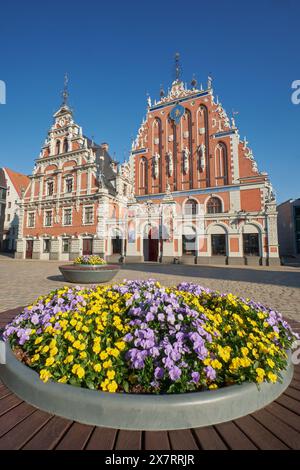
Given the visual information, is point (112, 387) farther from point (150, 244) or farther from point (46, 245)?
point (46, 245)

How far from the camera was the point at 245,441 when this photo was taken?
4.38 ft

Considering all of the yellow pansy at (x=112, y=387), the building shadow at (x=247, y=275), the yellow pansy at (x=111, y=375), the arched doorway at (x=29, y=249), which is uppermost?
the arched doorway at (x=29, y=249)

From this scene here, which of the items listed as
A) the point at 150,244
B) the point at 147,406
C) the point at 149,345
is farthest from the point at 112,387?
the point at 150,244

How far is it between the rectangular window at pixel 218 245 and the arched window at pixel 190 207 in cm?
325

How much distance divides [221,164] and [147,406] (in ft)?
74.2

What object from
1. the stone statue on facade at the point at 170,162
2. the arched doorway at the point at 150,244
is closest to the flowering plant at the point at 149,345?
the arched doorway at the point at 150,244

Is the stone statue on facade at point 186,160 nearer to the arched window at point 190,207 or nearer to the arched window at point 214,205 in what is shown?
the arched window at point 190,207

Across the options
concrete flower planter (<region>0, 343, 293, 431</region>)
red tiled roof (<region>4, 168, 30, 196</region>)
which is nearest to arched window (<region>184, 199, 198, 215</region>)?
concrete flower planter (<region>0, 343, 293, 431</region>)

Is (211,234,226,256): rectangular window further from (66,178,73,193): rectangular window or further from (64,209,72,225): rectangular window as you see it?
(66,178,73,193): rectangular window

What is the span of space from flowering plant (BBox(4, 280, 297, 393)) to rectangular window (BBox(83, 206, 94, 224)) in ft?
69.1

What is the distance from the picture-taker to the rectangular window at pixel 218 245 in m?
20.3

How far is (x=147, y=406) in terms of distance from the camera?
54.8 inches
